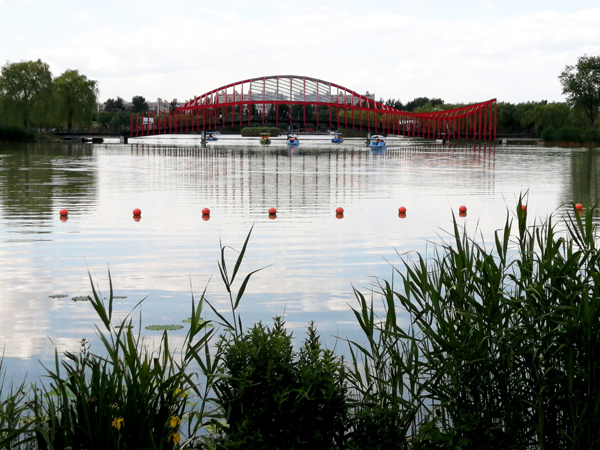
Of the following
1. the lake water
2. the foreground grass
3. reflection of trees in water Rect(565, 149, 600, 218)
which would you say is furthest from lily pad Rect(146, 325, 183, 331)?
reflection of trees in water Rect(565, 149, 600, 218)

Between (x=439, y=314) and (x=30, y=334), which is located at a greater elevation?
(x=439, y=314)

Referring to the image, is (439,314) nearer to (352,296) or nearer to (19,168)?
(352,296)

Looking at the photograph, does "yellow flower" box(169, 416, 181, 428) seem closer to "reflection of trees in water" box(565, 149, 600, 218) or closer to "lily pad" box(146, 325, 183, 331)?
"lily pad" box(146, 325, 183, 331)

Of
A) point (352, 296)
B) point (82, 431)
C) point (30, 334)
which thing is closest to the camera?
point (82, 431)

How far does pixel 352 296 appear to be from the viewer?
468 inches

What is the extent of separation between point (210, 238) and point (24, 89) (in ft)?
318

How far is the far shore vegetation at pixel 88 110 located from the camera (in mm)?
103812

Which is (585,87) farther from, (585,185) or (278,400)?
(278,400)

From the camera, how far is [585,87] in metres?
123

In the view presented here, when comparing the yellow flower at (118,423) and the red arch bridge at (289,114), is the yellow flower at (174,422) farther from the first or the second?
the red arch bridge at (289,114)

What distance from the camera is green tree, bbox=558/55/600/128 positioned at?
122938mm

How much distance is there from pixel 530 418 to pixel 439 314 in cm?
107

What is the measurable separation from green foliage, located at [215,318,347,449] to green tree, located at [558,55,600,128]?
12601 cm

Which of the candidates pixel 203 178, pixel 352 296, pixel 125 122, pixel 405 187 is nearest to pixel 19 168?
pixel 203 178
